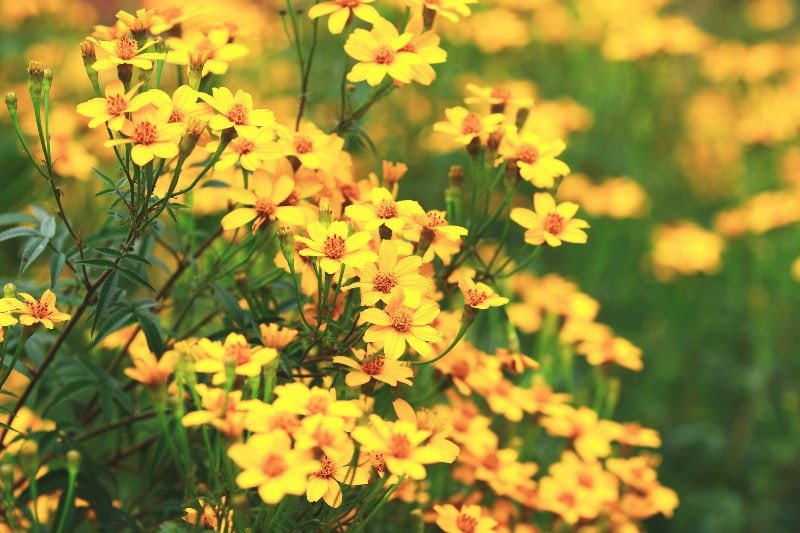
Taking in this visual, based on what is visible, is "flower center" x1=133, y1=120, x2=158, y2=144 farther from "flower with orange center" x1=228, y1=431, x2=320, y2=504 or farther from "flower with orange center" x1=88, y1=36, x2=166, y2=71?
"flower with orange center" x1=228, y1=431, x2=320, y2=504

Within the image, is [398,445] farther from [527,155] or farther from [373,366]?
[527,155]

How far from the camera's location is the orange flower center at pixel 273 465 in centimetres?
103

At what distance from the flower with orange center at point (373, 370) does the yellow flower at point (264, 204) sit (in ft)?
0.73

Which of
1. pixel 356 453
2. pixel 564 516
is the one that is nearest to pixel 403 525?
pixel 564 516

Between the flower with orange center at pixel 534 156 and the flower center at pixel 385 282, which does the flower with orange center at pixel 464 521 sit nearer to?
the flower center at pixel 385 282

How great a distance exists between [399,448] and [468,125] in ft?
1.87

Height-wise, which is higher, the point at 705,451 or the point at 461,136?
the point at 705,451

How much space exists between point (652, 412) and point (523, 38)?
5.01ft

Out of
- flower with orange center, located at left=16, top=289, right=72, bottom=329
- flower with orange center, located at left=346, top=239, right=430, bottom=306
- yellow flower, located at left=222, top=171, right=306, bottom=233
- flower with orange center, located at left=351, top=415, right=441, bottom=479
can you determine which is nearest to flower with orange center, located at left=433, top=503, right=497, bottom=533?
flower with orange center, located at left=351, top=415, right=441, bottom=479

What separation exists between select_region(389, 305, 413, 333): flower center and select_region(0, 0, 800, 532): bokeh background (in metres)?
1.06

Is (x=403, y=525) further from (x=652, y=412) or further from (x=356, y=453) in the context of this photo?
(x=652, y=412)

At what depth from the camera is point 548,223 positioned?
1.47 meters

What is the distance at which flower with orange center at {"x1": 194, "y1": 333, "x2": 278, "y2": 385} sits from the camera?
1.16 metres

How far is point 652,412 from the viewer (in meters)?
2.69
